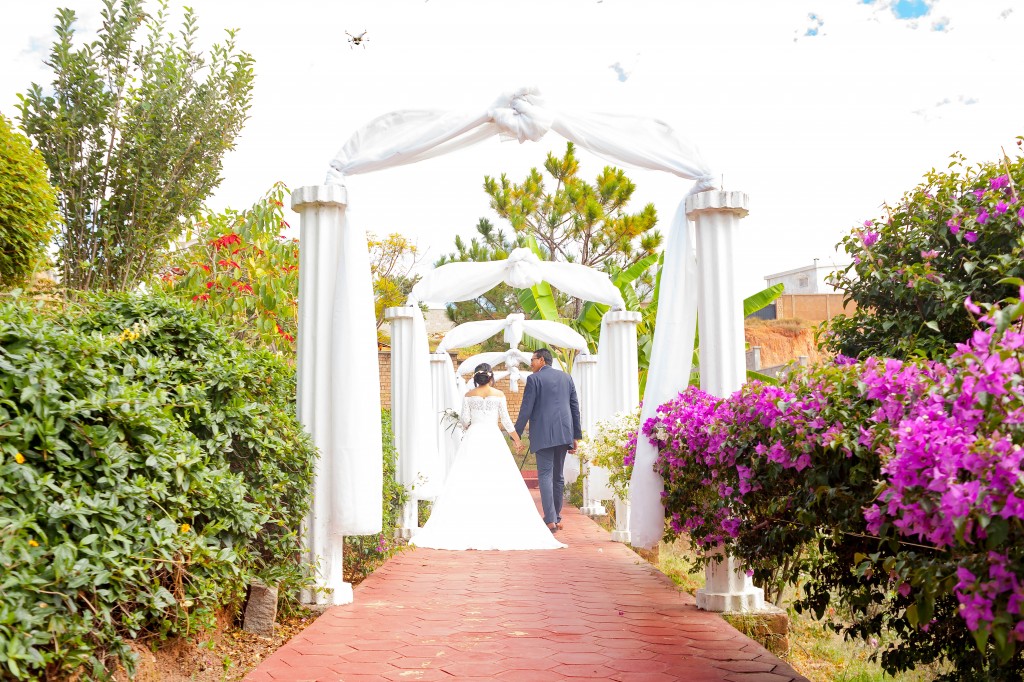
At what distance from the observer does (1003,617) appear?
183 centimetres

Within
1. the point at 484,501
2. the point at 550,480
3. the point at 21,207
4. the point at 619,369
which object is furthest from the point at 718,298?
the point at 21,207

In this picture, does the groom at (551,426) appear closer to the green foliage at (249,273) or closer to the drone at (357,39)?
the green foliage at (249,273)

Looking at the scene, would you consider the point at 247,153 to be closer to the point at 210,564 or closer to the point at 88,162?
the point at 88,162

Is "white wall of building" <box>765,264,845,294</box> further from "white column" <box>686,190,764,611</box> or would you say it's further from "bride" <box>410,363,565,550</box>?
"white column" <box>686,190,764,611</box>

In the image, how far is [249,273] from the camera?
8836 mm

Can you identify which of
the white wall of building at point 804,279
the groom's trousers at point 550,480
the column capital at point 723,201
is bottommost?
the groom's trousers at point 550,480

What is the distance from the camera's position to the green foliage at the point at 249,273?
8414 millimetres

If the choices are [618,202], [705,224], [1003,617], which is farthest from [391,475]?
[618,202]

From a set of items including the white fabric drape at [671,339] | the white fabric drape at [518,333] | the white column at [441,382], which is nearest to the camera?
the white fabric drape at [671,339]

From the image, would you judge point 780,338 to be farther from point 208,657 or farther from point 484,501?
point 208,657

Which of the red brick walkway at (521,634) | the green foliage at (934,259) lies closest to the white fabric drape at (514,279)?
the red brick walkway at (521,634)

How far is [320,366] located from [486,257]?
54.1ft

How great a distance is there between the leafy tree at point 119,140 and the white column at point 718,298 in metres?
5.60

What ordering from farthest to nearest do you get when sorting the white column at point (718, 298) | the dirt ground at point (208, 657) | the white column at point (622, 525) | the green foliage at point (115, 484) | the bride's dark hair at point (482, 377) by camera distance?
the bride's dark hair at point (482, 377), the white column at point (622, 525), the white column at point (718, 298), the dirt ground at point (208, 657), the green foliage at point (115, 484)
